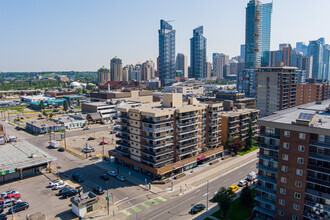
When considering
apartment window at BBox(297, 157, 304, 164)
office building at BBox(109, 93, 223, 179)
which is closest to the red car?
office building at BBox(109, 93, 223, 179)

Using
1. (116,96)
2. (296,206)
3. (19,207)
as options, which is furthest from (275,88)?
(19,207)

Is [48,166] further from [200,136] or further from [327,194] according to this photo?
[327,194]

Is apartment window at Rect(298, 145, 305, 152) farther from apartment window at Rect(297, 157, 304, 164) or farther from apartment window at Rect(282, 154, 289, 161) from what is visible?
apartment window at Rect(282, 154, 289, 161)

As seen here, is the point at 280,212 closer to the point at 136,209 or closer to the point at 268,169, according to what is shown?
the point at 268,169

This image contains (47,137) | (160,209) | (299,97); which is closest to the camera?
(160,209)

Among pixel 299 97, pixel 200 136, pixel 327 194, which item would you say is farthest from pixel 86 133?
pixel 299 97

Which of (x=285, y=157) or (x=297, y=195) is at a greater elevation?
(x=285, y=157)

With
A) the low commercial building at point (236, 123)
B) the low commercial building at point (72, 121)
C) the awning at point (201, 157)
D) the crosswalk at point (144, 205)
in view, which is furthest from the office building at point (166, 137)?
the low commercial building at point (72, 121)
